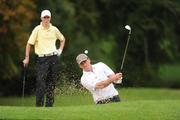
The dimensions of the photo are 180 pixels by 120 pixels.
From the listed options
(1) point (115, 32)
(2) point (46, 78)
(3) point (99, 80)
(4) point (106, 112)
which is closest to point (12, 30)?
(1) point (115, 32)

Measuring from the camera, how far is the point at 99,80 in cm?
1537

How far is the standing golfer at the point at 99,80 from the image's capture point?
15258mm

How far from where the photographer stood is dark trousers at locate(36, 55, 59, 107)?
16.9 meters

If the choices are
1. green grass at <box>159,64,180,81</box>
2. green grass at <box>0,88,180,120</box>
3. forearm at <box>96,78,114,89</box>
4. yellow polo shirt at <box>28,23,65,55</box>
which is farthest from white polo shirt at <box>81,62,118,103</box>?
green grass at <box>159,64,180,81</box>

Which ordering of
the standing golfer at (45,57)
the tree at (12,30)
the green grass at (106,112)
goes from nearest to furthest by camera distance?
the green grass at (106,112) → the standing golfer at (45,57) → the tree at (12,30)

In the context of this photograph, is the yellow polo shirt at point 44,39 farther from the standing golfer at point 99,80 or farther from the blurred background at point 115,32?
the blurred background at point 115,32

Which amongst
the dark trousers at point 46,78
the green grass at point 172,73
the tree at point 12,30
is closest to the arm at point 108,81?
the dark trousers at point 46,78

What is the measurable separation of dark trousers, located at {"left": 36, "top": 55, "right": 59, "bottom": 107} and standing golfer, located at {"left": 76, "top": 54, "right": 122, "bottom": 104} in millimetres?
1544

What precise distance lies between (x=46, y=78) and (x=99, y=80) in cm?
213

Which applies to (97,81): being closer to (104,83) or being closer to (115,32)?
(104,83)

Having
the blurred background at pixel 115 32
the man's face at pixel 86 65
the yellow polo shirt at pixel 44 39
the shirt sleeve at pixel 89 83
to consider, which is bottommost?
the shirt sleeve at pixel 89 83

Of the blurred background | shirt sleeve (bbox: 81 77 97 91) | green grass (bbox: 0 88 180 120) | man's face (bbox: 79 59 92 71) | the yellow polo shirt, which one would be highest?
the blurred background

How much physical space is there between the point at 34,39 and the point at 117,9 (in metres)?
18.6

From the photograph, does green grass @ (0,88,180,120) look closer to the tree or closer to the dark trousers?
the dark trousers
